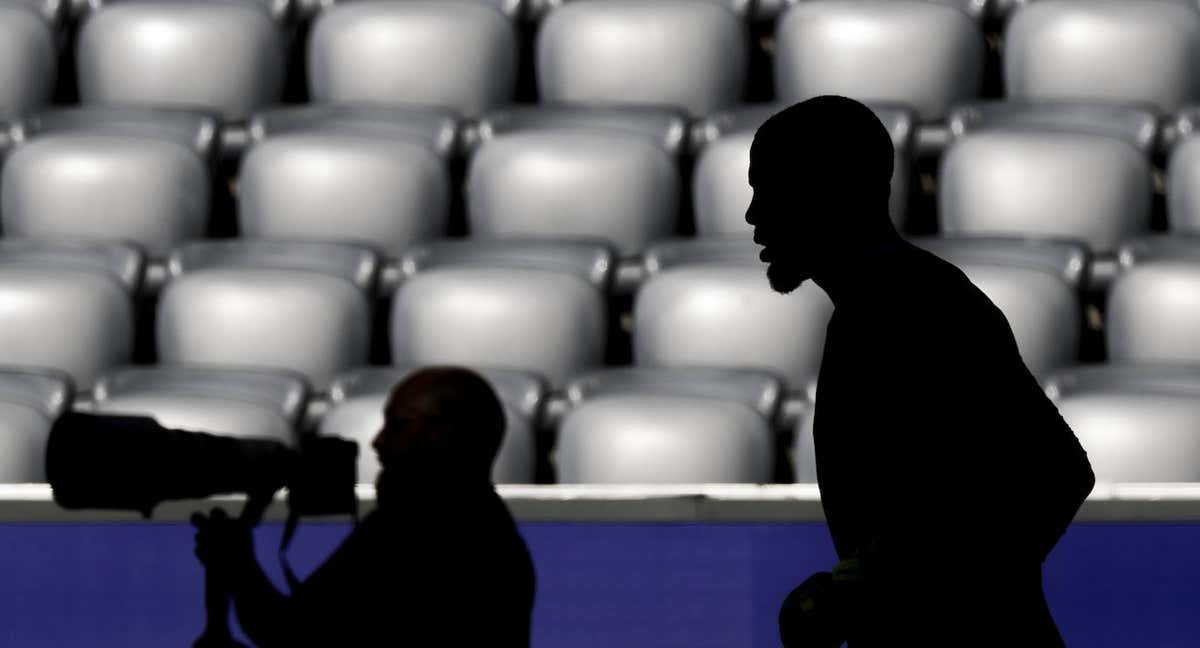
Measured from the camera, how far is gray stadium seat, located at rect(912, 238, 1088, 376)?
151 centimetres

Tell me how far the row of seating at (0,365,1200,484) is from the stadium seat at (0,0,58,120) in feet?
1.64

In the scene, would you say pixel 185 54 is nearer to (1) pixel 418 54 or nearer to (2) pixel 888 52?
(1) pixel 418 54

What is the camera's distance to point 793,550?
3.02 feet

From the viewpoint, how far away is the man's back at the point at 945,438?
0.64 m

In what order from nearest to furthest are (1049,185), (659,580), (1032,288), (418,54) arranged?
(659,580) → (1032,288) → (1049,185) → (418,54)

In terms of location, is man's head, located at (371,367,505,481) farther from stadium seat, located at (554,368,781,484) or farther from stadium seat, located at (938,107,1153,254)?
stadium seat, located at (938,107,1153,254)

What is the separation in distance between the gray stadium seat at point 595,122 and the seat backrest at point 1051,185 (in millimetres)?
240

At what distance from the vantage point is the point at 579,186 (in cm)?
171

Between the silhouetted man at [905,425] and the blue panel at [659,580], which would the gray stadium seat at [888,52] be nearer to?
the blue panel at [659,580]

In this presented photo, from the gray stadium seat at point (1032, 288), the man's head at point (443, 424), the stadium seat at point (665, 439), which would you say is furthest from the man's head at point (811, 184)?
the gray stadium seat at point (1032, 288)

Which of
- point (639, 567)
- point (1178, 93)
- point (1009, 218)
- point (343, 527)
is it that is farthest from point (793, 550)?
point (1178, 93)

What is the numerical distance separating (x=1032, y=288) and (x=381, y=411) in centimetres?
50

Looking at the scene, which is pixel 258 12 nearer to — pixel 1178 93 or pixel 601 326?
pixel 601 326

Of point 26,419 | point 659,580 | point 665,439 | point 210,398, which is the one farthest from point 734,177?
point 659,580
